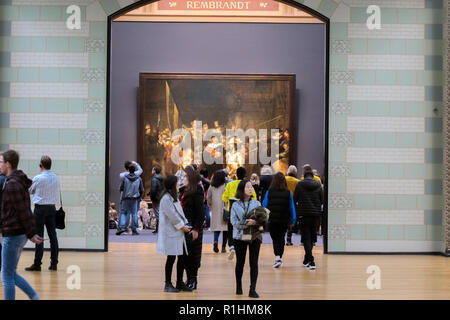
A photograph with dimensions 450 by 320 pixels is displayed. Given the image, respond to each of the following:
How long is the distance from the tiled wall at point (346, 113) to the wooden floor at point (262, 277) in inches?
29.5

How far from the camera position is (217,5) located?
19500mm

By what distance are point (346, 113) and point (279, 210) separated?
3314mm

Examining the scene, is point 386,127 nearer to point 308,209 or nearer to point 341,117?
point 341,117

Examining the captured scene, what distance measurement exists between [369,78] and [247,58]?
7315mm

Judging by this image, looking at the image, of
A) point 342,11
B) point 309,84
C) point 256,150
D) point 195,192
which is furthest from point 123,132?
point 195,192

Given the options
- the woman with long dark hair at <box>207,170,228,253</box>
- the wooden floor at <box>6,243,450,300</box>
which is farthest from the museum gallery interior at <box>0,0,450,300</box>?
the woman with long dark hair at <box>207,170,228,253</box>

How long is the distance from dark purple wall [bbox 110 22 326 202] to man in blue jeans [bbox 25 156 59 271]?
373 inches

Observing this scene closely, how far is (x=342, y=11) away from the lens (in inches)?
513

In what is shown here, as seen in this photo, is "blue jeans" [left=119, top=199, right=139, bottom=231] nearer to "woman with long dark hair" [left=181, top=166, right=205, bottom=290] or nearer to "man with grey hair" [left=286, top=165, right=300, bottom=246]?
"man with grey hair" [left=286, top=165, right=300, bottom=246]

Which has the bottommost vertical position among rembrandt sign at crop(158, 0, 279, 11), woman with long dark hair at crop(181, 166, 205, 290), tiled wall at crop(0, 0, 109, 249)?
woman with long dark hair at crop(181, 166, 205, 290)

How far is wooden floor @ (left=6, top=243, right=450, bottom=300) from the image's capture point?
810 centimetres

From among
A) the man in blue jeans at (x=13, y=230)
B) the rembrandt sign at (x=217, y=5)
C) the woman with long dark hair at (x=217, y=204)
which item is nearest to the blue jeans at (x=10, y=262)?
the man in blue jeans at (x=13, y=230)

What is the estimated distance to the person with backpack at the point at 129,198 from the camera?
16.8 metres

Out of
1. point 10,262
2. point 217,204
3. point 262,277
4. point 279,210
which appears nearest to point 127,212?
point 217,204
